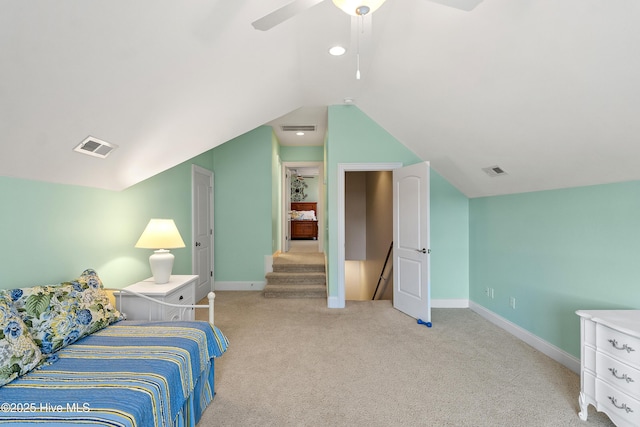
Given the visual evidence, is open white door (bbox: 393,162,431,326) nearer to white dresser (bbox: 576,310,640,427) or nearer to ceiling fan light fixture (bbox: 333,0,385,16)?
white dresser (bbox: 576,310,640,427)

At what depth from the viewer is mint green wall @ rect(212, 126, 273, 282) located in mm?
5586

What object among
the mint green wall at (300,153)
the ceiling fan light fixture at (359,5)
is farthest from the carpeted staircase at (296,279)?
the ceiling fan light fixture at (359,5)

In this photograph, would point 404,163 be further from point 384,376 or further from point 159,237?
point 159,237

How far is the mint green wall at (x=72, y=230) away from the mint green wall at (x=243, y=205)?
5.68 ft

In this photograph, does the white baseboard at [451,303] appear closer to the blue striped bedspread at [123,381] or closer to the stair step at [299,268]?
the stair step at [299,268]

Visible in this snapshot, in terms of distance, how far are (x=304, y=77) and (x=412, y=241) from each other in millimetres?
2406

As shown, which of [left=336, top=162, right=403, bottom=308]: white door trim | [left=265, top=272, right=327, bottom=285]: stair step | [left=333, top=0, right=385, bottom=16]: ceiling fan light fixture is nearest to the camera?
[left=333, top=0, right=385, bottom=16]: ceiling fan light fixture

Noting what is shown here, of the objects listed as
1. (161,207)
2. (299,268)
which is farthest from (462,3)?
(299,268)

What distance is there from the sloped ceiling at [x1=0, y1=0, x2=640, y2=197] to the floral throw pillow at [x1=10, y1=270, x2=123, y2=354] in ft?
2.57

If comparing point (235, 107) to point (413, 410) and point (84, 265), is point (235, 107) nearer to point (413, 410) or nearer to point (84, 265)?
point (84, 265)

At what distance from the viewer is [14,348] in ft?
4.99

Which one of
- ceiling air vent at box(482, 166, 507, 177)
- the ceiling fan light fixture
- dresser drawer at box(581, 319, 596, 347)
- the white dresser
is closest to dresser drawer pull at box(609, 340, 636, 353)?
the white dresser

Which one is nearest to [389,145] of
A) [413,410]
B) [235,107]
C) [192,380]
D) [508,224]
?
[508,224]

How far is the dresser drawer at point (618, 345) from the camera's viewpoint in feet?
5.86
